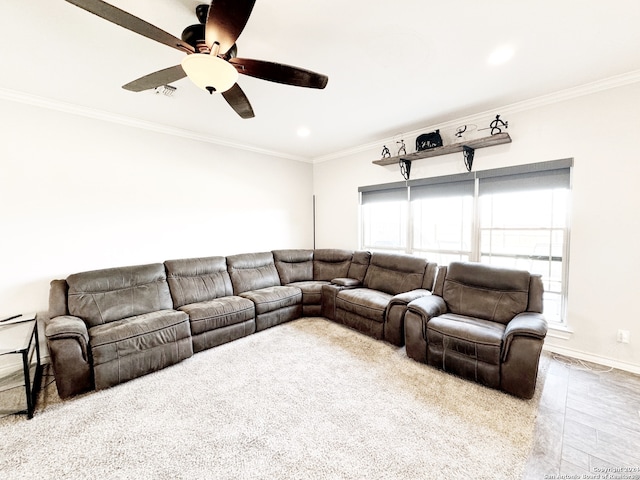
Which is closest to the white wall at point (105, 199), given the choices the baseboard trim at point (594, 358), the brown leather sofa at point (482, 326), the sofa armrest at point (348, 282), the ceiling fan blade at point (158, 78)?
the sofa armrest at point (348, 282)

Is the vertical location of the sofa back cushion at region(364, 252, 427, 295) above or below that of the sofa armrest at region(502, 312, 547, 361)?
above

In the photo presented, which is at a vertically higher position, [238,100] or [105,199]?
[238,100]

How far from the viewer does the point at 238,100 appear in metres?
2.05

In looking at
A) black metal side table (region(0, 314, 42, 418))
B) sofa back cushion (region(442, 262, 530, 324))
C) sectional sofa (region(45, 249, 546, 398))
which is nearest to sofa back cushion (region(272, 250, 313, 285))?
sectional sofa (region(45, 249, 546, 398))

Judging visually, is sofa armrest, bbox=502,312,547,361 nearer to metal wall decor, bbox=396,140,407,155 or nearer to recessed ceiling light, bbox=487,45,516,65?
recessed ceiling light, bbox=487,45,516,65

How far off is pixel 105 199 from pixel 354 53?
3.11 metres

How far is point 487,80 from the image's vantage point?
8.04 feet

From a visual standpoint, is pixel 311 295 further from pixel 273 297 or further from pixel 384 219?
pixel 384 219

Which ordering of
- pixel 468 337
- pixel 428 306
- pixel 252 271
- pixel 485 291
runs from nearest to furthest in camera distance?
1. pixel 468 337
2. pixel 428 306
3. pixel 485 291
4. pixel 252 271

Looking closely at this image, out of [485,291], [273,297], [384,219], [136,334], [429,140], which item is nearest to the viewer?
[136,334]

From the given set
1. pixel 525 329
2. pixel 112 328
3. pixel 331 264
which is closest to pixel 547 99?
pixel 525 329

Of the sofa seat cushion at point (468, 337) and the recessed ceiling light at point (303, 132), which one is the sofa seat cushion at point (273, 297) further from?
the recessed ceiling light at point (303, 132)

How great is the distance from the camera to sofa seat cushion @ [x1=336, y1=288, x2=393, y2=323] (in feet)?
10.5

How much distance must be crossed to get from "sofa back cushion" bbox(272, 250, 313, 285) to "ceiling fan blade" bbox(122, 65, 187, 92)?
302 cm
